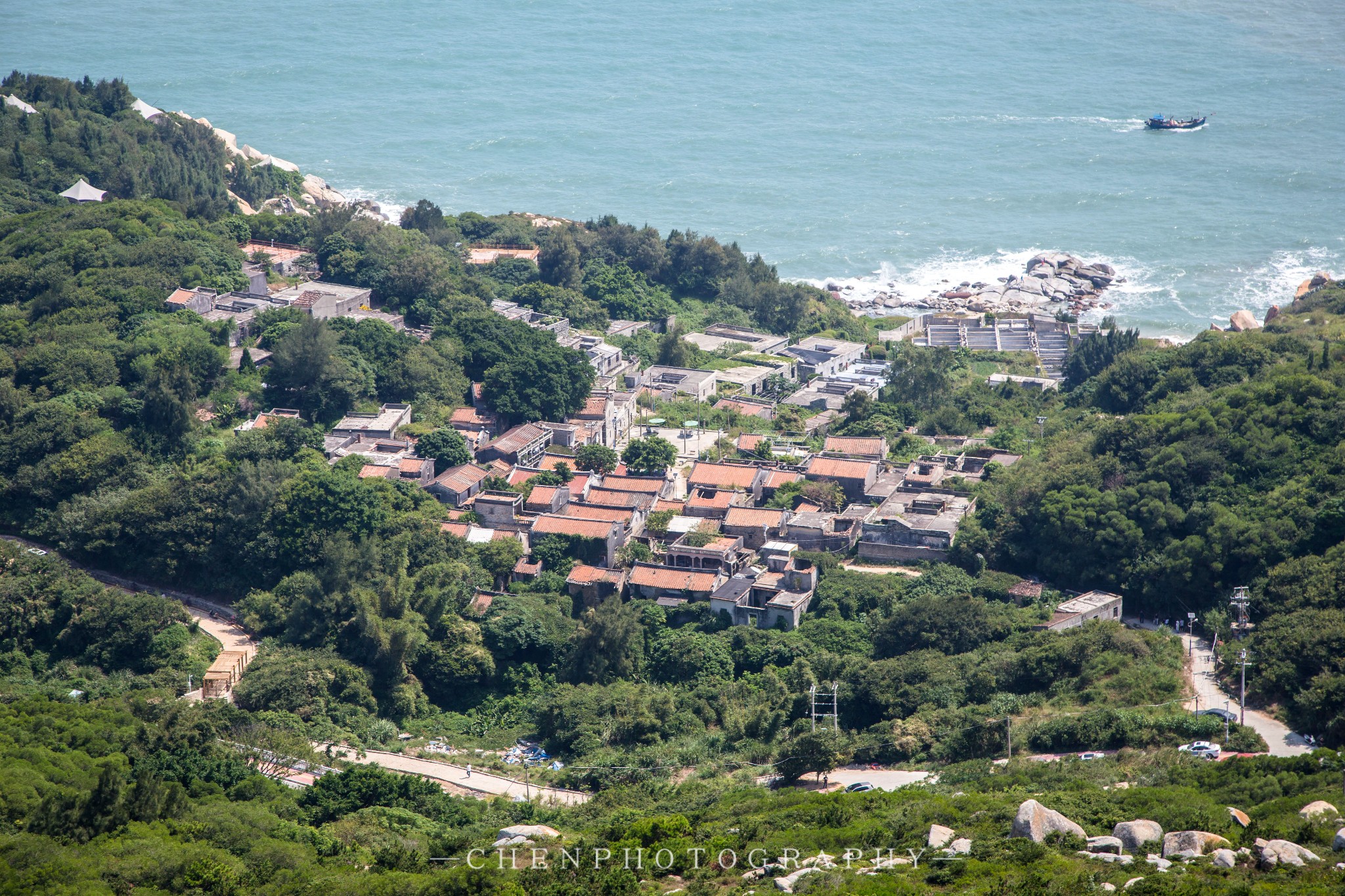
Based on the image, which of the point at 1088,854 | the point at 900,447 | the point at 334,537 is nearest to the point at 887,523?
the point at 900,447

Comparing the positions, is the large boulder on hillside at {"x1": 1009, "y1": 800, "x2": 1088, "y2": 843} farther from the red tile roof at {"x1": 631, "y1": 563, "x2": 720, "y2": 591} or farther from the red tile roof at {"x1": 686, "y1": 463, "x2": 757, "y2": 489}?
the red tile roof at {"x1": 686, "y1": 463, "x2": 757, "y2": 489}

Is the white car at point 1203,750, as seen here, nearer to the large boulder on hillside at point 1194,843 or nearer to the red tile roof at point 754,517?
the large boulder on hillside at point 1194,843

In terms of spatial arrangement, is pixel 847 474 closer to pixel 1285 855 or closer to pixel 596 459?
pixel 596 459

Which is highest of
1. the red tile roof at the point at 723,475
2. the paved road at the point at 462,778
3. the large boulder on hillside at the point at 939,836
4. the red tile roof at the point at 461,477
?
the red tile roof at the point at 723,475

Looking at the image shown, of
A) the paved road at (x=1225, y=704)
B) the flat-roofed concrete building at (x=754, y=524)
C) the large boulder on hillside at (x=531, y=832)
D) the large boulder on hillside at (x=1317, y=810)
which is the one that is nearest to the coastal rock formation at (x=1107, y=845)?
the large boulder on hillside at (x=1317, y=810)

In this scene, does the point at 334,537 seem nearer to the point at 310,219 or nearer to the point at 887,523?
the point at 887,523

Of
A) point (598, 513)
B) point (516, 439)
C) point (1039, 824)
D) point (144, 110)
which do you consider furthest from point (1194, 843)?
point (144, 110)
